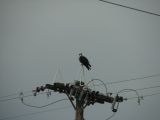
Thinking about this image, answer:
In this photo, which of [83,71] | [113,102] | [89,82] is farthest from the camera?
[83,71]

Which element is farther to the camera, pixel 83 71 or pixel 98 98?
pixel 83 71

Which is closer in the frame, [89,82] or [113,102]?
[113,102]

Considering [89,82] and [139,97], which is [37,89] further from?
[139,97]

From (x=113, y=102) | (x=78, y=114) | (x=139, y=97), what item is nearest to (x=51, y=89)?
(x=78, y=114)

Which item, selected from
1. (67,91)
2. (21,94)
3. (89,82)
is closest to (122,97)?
(89,82)

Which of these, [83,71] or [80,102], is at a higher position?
[83,71]

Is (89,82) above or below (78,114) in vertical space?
above

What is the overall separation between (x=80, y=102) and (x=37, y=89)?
6.38ft

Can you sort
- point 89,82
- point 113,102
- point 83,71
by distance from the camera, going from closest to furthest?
point 113,102 < point 89,82 < point 83,71

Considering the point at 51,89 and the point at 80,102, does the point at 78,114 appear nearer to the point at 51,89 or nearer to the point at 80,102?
the point at 80,102

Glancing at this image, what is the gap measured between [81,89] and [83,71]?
A: 1344 mm

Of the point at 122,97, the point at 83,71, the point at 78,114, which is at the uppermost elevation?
the point at 83,71

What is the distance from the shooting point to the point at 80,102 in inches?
460

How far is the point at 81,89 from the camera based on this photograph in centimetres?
1163
